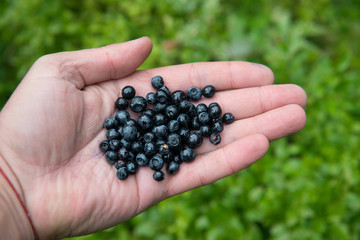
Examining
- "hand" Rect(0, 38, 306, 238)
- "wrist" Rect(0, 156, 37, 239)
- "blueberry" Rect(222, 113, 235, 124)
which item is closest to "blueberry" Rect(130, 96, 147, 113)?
"hand" Rect(0, 38, 306, 238)

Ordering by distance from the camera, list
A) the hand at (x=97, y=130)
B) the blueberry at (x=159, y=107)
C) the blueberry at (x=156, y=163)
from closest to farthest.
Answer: the hand at (x=97, y=130), the blueberry at (x=156, y=163), the blueberry at (x=159, y=107)

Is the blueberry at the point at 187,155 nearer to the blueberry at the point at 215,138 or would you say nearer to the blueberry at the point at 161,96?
the blueberry at the point at 215,138

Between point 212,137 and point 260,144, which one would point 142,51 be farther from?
point 260,144

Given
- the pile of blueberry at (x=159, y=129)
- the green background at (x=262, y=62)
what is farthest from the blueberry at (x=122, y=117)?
the green background at (x=262, y=62)

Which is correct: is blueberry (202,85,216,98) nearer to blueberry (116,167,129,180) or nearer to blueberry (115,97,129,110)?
blueberry (115,97,129,110)

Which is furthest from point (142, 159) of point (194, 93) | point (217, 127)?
point (194, 93)

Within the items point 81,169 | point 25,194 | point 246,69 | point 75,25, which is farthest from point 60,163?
point 75,25
